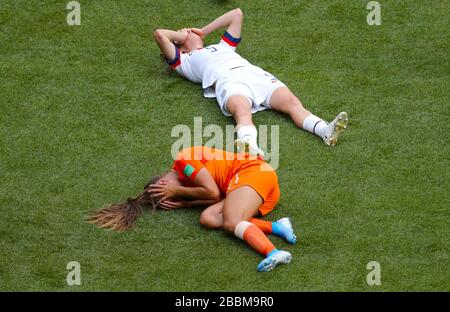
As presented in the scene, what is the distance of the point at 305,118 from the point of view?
25.9 ft

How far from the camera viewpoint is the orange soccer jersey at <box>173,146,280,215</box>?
Result: 6801 mm

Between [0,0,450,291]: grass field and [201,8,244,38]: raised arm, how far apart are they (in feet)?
0.83

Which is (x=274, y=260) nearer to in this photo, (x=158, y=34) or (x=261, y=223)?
(x=261, y=223)

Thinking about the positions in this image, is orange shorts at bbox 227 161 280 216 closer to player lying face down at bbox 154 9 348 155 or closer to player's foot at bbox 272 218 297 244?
player's foot at bbox 272 218 297 244

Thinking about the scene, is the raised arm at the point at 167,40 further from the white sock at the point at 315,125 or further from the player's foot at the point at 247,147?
the player's foot at the point at 247,147

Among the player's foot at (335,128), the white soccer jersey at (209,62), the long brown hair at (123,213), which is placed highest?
the white soccer jersey at (209,62)

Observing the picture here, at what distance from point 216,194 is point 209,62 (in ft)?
6.34

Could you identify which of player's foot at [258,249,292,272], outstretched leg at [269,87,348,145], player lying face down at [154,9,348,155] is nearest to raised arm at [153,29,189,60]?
player lying face down at [154,9,348,155]

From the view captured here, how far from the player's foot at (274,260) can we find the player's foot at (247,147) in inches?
42.0

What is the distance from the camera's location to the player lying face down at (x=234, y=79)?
7715mm

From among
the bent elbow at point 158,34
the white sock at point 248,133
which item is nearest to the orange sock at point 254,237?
the white sock at point 248,133

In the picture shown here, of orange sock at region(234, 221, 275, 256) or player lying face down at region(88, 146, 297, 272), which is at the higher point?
player lying face down at region(88, 146, 297, 272)

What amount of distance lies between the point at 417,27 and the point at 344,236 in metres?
3.29

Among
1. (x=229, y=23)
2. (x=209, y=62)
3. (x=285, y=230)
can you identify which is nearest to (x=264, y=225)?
(x=285, y=230)
